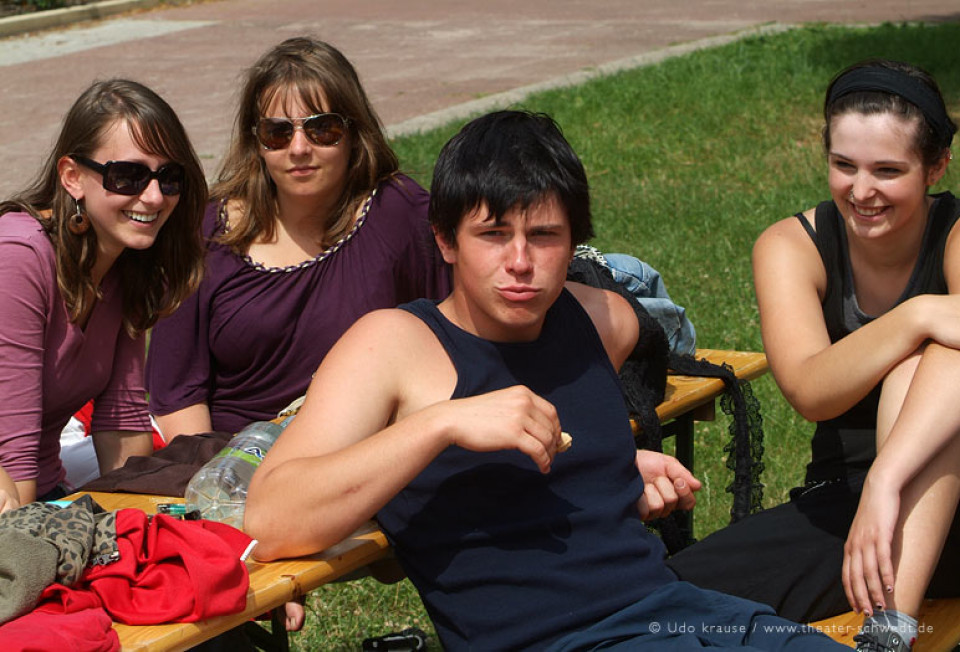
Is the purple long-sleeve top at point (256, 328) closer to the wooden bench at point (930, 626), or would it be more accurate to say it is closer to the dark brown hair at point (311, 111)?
the dark brown hair at point (311, 111)

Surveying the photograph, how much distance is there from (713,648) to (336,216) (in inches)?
82.7

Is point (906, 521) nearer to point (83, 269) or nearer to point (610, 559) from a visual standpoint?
point (610, 559)

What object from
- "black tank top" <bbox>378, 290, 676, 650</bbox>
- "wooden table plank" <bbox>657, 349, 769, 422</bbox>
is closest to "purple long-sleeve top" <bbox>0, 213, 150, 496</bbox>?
"black tank top" <bbox>378, 290, 676, 650</bbox>

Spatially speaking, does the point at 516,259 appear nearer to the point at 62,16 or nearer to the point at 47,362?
the point at 47,362

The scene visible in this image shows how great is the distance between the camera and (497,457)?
262 cm

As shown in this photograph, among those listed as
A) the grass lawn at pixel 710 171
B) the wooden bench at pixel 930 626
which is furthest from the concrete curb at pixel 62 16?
the wooden bench at pixel 930 626

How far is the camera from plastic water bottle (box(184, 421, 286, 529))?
2875 millimetres

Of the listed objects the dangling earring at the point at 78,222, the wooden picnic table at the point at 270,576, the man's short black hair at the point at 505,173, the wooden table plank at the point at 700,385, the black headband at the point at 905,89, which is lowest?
the wooden table plank at the point at 700,385

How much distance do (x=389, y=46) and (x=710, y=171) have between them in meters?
7.01

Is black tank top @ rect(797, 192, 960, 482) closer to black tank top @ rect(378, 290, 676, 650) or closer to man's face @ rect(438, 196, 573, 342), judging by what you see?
black tank top @ rect(378, 290, 676, 650)

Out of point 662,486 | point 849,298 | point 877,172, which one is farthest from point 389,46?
point 662,486

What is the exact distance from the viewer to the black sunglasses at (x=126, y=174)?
335 cm

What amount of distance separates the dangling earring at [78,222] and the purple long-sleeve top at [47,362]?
7cm

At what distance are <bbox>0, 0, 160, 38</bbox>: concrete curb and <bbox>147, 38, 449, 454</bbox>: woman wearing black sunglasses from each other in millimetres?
14289
